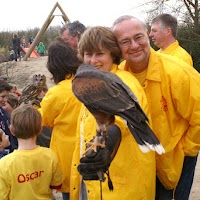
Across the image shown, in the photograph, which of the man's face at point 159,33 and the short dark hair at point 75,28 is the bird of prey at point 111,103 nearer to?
the short dark hair at point 75,28

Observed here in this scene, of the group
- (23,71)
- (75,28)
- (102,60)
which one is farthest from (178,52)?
(23,71)

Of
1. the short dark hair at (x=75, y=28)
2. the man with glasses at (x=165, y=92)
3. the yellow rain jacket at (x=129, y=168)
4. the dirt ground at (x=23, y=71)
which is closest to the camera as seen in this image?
the yellow rain jacket at (x=129, y=168)

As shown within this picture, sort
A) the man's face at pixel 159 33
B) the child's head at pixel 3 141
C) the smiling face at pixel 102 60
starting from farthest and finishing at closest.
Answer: the man's face at pixel 159 33
the child's head at pixel 3 141
the smiling face at pixel 102 60

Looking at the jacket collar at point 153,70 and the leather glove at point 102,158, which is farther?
the jacket collar at point 153,70

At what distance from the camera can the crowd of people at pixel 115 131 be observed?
245 cm

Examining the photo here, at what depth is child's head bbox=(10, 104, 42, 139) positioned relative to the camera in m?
3.30

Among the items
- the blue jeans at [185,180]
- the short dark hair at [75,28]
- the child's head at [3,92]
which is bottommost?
the blue jeans at [185,180]

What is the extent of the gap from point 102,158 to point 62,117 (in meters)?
1.48

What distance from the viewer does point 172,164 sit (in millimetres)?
2916

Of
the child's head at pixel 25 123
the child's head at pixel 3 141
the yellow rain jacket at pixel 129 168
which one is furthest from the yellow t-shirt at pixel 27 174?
the yellow rain jacket at pixel 129 168

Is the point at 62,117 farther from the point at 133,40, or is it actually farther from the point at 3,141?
the point at 133,40

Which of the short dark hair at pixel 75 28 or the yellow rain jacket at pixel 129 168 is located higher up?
the short dark hair at pixel 75 28

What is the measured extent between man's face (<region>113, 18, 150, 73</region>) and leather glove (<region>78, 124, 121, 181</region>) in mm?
720

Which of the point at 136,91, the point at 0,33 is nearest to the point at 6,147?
the point at 136,91
